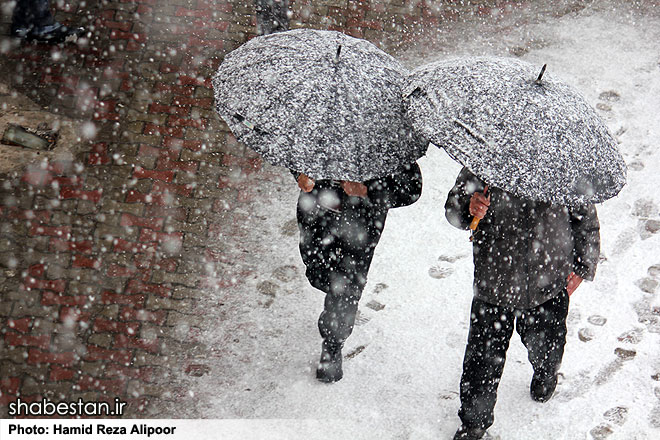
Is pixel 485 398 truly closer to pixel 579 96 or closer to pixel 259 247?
pixel 579 96

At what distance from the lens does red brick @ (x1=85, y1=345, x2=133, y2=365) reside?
16.1 feet

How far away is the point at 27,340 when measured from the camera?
4.99m

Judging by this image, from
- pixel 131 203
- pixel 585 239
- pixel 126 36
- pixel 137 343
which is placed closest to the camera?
pixel 585 239

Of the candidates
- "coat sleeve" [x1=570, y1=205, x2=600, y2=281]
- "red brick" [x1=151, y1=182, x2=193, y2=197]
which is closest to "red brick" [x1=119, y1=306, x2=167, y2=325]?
"red brick" [x1=151, y1=182, x2=193, y2=197]

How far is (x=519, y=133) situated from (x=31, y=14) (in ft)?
17.8

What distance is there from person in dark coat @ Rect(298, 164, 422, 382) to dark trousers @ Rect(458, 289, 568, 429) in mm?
694

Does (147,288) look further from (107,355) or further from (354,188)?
(354,188)

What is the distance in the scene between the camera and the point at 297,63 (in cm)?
381

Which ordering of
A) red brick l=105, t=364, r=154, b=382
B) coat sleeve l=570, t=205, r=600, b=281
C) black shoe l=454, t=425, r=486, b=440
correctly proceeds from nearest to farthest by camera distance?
coat sleeve l=570, t=205, r=600, b=281, black shoe l=454, t=425, r=486, b=440, red brick l=105, t=364, r=154, b=382

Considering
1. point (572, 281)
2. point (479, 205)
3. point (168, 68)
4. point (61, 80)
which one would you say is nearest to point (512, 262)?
point (479, 205)

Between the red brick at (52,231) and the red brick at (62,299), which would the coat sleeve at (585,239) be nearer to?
the red brick at (62,299)

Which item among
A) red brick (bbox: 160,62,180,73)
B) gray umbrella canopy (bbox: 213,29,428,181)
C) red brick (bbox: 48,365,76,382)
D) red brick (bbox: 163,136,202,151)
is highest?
gray umbrella canopy (bbox: 213,29,428,181)

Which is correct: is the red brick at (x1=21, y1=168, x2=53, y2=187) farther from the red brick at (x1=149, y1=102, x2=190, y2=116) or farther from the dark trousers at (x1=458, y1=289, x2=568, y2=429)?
the dark trousers at (x1=458, y1=289, x2=568, y2=429)

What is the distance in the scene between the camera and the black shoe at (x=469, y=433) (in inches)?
169
